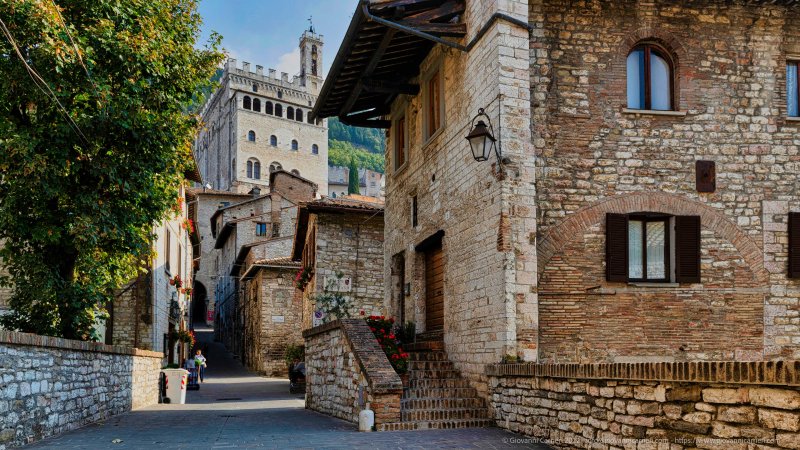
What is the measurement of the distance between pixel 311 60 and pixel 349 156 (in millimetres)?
31781

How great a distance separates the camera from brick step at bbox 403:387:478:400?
10.8 metres

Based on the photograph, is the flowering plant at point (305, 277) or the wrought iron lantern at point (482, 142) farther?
the flowering plant at point (305, 277)

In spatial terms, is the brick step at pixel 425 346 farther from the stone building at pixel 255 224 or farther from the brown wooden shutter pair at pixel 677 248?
the stone building at pixel 255 224

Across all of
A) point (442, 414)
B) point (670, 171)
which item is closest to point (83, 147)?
point (442, 414)

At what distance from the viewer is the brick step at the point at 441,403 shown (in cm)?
1045

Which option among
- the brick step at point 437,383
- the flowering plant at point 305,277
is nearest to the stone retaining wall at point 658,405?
the brick step at point 437,383

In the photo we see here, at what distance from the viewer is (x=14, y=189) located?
10.9 meters

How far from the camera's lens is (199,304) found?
6438cm

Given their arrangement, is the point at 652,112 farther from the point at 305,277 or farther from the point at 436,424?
the point at 305,277

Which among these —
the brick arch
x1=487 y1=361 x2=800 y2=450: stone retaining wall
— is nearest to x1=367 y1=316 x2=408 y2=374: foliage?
x1=487 y1=361 x2=800 y2=450: stone retaining wall

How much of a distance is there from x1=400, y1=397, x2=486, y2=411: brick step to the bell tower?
84.7 metres

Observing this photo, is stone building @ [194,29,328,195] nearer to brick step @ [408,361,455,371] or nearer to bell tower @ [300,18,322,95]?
bell tower @ [300,18,322,95]

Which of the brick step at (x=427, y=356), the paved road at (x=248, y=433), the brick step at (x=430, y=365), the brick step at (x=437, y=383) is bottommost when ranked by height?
the paved road at (x=248, y=433)

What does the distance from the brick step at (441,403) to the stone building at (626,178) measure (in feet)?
0.92
